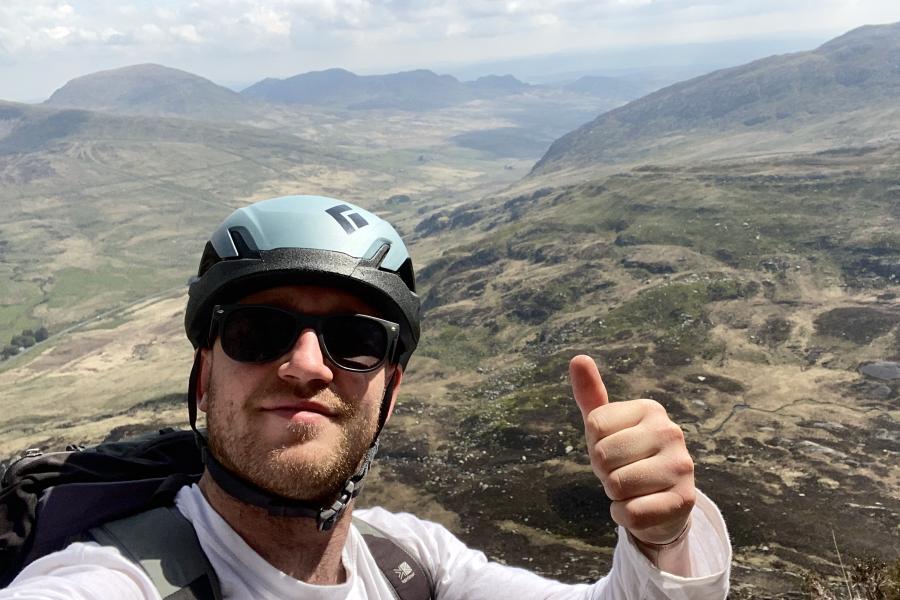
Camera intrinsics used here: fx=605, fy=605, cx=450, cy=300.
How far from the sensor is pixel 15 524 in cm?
375

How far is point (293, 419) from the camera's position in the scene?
4043 mm

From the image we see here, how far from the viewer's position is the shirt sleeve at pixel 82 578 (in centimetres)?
313

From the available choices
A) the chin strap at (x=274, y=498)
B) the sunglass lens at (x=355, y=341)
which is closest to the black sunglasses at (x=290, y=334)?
the sunglass lens at (x=355, y=341)

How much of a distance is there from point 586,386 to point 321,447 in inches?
71.4

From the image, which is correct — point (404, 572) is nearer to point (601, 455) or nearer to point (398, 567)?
point (398, 567)

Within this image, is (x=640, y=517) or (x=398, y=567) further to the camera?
(x=398, y=567)

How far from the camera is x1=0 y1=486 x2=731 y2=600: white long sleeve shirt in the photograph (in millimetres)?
3244

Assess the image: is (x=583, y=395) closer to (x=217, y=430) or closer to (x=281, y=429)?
(x=281, y=429)

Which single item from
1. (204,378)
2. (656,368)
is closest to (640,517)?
(204,378)

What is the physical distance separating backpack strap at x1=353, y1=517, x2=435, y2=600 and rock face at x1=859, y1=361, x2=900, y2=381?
5000 cm

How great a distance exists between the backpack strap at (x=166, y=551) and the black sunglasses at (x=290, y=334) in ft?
3.84

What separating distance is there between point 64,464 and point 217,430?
101cm

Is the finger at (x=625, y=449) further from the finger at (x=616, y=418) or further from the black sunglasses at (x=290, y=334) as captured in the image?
the black sunglasses at (x=290, y=334)

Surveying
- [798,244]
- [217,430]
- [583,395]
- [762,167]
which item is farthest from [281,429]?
[762,167]
